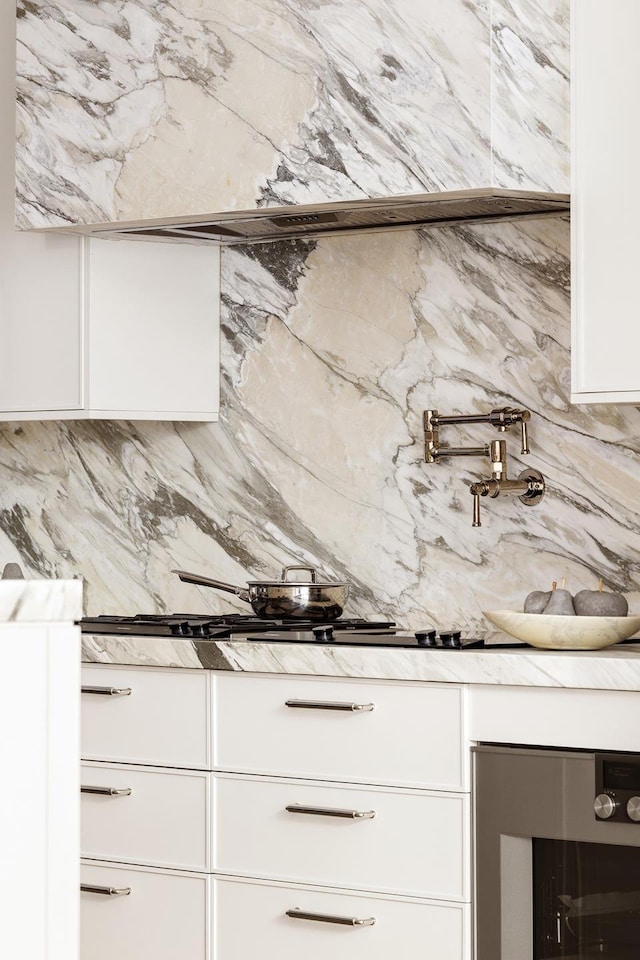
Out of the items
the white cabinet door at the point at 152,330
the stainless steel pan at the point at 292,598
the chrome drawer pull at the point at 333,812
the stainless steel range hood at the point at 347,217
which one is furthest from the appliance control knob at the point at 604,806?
→ the white cabinet door at the point at 152,330

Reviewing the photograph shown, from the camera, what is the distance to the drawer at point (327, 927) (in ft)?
8.11

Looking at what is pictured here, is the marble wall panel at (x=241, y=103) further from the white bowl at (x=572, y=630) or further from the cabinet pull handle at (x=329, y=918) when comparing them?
the cabinet pull handle at (x=329, y=918)

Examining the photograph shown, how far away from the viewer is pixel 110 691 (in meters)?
2.80

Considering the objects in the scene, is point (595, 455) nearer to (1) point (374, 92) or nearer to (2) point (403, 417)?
(2) point (403, 417)

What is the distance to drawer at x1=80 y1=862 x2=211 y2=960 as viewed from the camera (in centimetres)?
271

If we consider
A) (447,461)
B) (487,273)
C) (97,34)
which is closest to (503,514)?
(447,461)

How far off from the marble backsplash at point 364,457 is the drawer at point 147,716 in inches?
23.1

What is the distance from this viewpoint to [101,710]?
9.32ft

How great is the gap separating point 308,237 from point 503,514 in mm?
830

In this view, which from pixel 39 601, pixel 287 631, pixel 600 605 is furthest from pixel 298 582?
pixel 39 601

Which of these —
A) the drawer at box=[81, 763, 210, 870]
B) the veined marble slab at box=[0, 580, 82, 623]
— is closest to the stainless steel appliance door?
the drawer at box=[81, 763, 210, 870]

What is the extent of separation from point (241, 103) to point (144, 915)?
1.70 metres

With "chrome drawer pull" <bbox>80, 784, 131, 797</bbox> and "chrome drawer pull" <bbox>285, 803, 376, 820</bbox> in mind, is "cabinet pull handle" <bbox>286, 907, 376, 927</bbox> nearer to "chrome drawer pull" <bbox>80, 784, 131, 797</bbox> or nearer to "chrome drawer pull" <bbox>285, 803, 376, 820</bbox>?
"chrome drawer pull" <bbox>285, 803, 376, 820</bbox>

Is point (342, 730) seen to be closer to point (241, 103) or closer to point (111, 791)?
point (111, 791)
